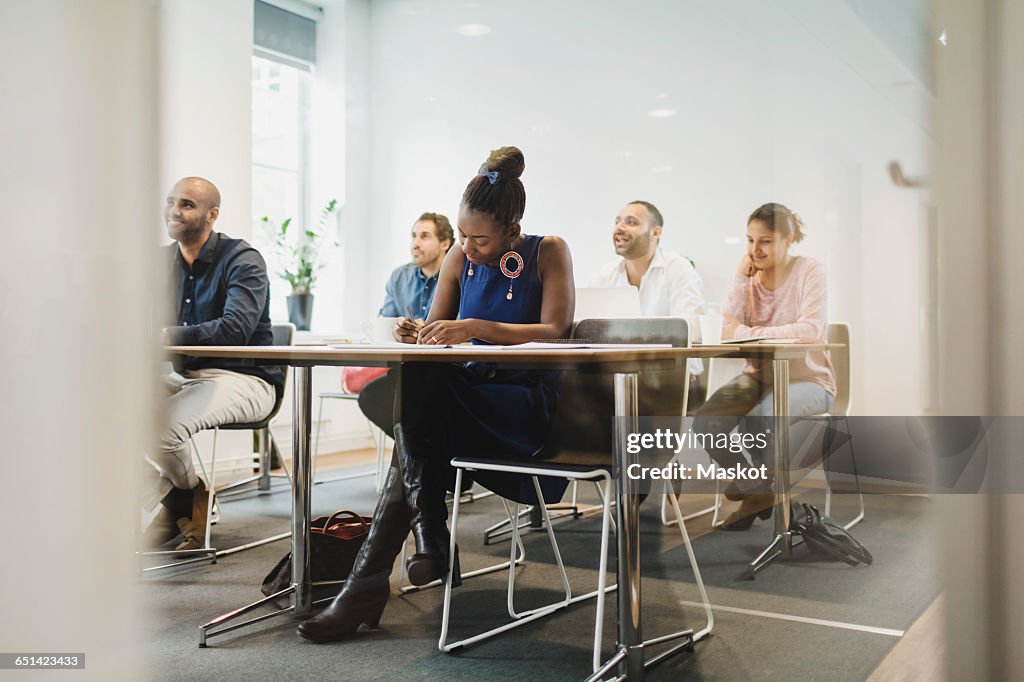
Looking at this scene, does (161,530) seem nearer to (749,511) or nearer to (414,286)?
(414,286)

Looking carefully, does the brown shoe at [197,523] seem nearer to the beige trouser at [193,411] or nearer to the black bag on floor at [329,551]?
the beige trouser at [193,411]

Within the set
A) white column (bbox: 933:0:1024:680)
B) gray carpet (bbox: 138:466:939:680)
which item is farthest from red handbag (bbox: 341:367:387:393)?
white column (bbox: 933:0:1024:680)

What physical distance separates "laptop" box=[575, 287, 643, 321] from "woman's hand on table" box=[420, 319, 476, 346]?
0.28 metres

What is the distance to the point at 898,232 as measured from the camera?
1278mm

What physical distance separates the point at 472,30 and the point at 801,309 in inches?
34.0

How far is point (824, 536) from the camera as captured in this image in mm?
1453

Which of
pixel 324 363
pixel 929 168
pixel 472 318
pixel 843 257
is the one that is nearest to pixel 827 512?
pixel 843 257

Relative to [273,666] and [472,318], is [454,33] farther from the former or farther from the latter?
[273,666]

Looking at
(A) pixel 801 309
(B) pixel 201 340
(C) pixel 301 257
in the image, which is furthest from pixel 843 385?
(B) pixel 201 340

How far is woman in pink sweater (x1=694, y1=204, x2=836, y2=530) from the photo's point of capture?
1.40m

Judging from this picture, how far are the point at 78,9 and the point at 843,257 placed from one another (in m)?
1.18

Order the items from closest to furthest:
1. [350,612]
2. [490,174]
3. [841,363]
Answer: [841,363], [490,174], [350,612]

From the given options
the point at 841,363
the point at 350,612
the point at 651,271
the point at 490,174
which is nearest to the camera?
the point at 841,363

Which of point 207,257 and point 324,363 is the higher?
point 207,257
